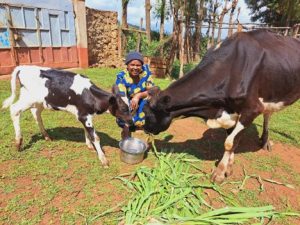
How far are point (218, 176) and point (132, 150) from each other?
4.13 feet

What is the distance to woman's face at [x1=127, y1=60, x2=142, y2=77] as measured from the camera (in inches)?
162

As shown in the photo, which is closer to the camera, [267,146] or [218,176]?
[218,176]

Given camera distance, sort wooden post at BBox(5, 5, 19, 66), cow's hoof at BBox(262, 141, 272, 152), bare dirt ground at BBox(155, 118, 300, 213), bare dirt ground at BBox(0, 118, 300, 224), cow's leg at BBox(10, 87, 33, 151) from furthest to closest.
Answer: wooden post at BBox(5, 5, 19, 66) → cow's hoof at BBox(262, 141, 272, 152) → cow's leg at BBox(10, 87, 33, 151) → bare dirt ground at BBox(155, 118, 300, 213) → bare dirt ground at BBox(0, 118, 300, 224)

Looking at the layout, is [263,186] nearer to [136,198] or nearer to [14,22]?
[136,198]

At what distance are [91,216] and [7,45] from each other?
8518 millimetres

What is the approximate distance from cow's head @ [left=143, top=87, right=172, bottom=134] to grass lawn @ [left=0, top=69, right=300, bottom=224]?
0.64 metres

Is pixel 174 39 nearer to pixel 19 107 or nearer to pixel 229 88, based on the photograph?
pixel 229 88

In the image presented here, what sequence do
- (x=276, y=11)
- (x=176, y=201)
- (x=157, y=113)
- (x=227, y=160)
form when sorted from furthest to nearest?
(x=276, y=11)
(x=227, y=160)
(x=157, y=113)
(x=176, y=201)

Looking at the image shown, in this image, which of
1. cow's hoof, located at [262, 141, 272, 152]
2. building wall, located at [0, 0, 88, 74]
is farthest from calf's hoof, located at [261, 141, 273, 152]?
building wall, located at [0, 0, 88, 74]

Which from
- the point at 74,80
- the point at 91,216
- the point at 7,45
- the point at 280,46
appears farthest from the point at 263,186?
the point at 7,45

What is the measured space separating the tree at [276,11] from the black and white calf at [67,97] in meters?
17.8

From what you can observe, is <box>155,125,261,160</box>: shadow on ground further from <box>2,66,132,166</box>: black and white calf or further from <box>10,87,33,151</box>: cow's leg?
<box>10,87,33,151</box>: cow's leg

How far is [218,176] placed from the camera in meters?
3.58

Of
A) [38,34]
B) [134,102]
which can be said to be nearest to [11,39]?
[38,34]
